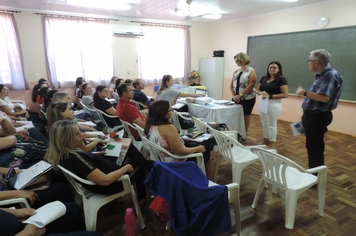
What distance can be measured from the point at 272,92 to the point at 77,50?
484 cm

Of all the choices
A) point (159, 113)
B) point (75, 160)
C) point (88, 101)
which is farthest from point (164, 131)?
point (88, 101)

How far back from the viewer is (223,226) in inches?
49.3

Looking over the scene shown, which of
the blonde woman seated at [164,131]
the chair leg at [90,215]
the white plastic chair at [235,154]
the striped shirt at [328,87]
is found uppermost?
the striped shirt at [328,87]

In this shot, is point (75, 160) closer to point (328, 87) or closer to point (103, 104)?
point (103, 104)

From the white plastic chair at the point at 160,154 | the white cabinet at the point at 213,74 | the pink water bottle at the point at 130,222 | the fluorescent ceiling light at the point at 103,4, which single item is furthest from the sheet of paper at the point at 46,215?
the white cabinet at the point at 213,74

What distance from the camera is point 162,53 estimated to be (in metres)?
6.71

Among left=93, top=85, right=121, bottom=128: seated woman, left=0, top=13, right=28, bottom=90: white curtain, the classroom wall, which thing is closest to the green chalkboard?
the classroom wall

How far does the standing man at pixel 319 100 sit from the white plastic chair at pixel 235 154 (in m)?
0.53

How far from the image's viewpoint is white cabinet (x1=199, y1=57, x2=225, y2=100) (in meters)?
6.89

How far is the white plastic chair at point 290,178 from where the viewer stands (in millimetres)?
1698

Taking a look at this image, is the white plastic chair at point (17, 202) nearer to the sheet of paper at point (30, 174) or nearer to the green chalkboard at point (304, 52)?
the sheet of paper at point (30, 174)

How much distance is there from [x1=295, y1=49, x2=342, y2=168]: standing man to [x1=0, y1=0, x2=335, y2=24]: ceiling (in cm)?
298

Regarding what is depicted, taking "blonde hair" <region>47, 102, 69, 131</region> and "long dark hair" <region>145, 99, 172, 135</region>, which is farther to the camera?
"blonde hair" <region>47, 102, 69, 131</region>

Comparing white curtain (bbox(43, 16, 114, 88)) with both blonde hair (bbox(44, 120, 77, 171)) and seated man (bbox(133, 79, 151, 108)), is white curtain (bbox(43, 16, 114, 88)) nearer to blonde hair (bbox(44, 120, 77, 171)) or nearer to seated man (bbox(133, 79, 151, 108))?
seated man (bbox(133, 79, 151, 108))
